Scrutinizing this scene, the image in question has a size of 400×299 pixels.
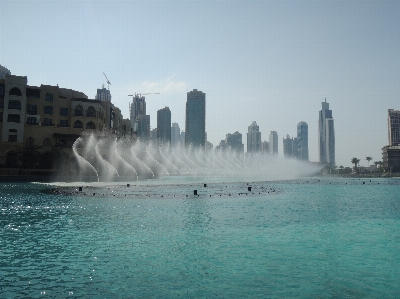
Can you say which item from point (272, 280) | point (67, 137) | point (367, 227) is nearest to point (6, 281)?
point (272, 280)

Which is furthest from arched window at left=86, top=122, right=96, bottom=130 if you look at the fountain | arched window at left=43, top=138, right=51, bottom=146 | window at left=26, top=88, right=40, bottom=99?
window at left=26, top=88, right=40, bottom=99

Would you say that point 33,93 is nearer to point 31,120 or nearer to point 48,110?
point 48,110

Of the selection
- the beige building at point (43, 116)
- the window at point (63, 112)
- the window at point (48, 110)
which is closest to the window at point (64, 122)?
the beige building at point (43, 116)

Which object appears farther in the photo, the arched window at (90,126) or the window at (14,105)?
the arched window at (90,126)

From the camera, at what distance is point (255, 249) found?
16.4 m

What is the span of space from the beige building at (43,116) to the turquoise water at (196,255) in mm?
70290

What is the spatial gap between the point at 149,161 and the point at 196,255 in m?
102

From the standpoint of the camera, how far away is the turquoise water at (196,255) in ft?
36.5

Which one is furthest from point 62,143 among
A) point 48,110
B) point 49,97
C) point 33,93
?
point 33,93

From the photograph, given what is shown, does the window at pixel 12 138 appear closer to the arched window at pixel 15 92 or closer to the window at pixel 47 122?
the window at pixel 47 122

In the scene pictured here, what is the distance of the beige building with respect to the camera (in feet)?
291

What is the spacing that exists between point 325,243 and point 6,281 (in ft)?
46.9

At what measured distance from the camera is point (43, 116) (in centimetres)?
9544

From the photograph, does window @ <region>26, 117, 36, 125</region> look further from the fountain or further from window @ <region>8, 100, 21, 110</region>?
the fountain
